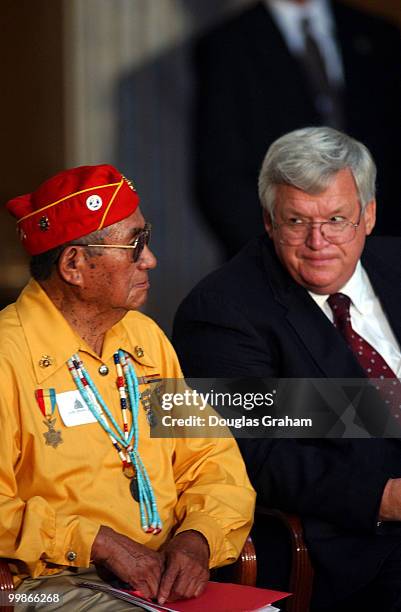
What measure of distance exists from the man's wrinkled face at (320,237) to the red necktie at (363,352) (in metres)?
0.05

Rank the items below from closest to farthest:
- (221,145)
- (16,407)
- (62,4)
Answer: (16,407)
(221,145)
(62,4)

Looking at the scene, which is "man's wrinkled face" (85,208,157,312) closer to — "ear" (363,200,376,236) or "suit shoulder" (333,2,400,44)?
"ear" (363,200,376,236)

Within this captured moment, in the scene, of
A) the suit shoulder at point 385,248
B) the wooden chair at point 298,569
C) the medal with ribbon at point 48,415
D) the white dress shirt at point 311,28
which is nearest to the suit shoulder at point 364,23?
the white dress shirt at point 311,28

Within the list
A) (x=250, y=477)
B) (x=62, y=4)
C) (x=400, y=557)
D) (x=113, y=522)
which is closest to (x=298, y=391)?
(x=250, y=477)

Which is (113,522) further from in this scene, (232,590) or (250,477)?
(250,477)

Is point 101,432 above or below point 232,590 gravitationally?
above

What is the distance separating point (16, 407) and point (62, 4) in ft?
12.5

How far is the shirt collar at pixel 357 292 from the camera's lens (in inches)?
144

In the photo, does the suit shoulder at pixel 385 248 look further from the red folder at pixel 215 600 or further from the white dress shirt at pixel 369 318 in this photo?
the red folder at pixel 215 600

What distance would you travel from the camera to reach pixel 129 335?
10.2 feet

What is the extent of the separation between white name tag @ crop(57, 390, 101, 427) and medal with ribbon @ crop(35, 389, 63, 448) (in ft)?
0.09

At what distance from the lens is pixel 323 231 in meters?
3.52

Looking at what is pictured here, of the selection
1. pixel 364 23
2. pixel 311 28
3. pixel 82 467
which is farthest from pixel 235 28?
pixel 82 467

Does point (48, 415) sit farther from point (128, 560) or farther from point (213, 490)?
point (213, 490)
